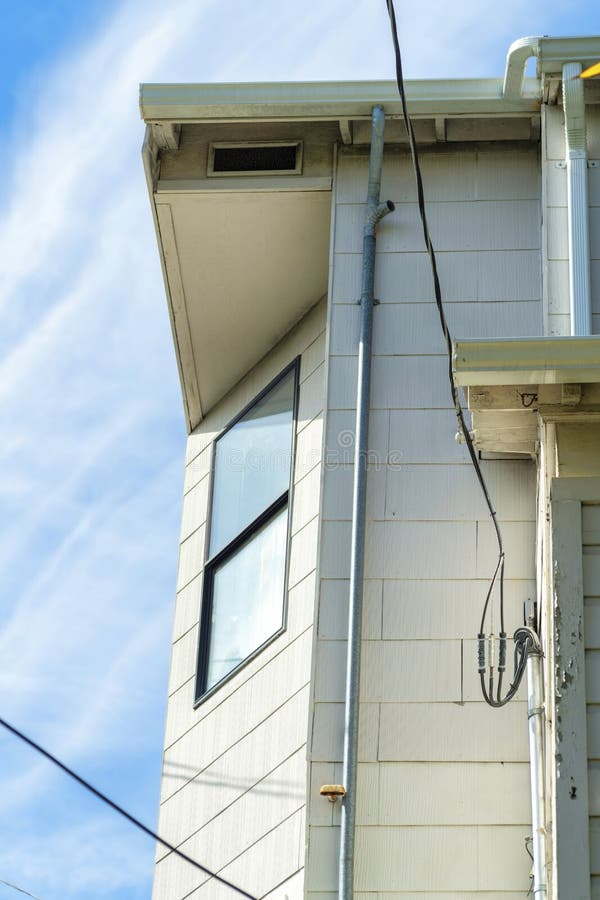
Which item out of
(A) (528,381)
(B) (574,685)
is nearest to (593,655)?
(B) (574,685)

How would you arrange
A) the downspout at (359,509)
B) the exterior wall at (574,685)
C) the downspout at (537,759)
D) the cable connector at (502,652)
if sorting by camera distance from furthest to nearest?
the cable connector at (502,652) < the downspout at (359,509) < the downspout at (537,759) < the exterior wall at (574,685)

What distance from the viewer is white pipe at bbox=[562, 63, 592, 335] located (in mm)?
7184

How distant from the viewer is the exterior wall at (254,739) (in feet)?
24.3

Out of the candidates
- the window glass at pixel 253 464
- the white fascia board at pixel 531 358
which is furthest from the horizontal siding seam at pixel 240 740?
the white fascia board at pixel 531 358

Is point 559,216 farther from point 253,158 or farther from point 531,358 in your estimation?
point 253,158

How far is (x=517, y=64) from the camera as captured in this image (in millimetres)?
8180

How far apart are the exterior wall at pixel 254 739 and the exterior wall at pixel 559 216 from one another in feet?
6.09

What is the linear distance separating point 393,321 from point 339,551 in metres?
1.43

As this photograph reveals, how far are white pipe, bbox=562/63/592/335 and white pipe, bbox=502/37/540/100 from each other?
21 cm

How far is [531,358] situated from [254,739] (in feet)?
9.56

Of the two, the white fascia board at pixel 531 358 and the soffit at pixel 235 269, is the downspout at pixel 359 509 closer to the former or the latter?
the soffit at pixel 235 269

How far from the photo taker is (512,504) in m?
7.54

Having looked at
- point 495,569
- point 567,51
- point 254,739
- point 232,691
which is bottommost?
point 254,739

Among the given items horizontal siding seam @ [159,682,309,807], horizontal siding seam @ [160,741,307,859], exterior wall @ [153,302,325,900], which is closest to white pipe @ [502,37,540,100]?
exterior wall @ [153,302,325,900]
